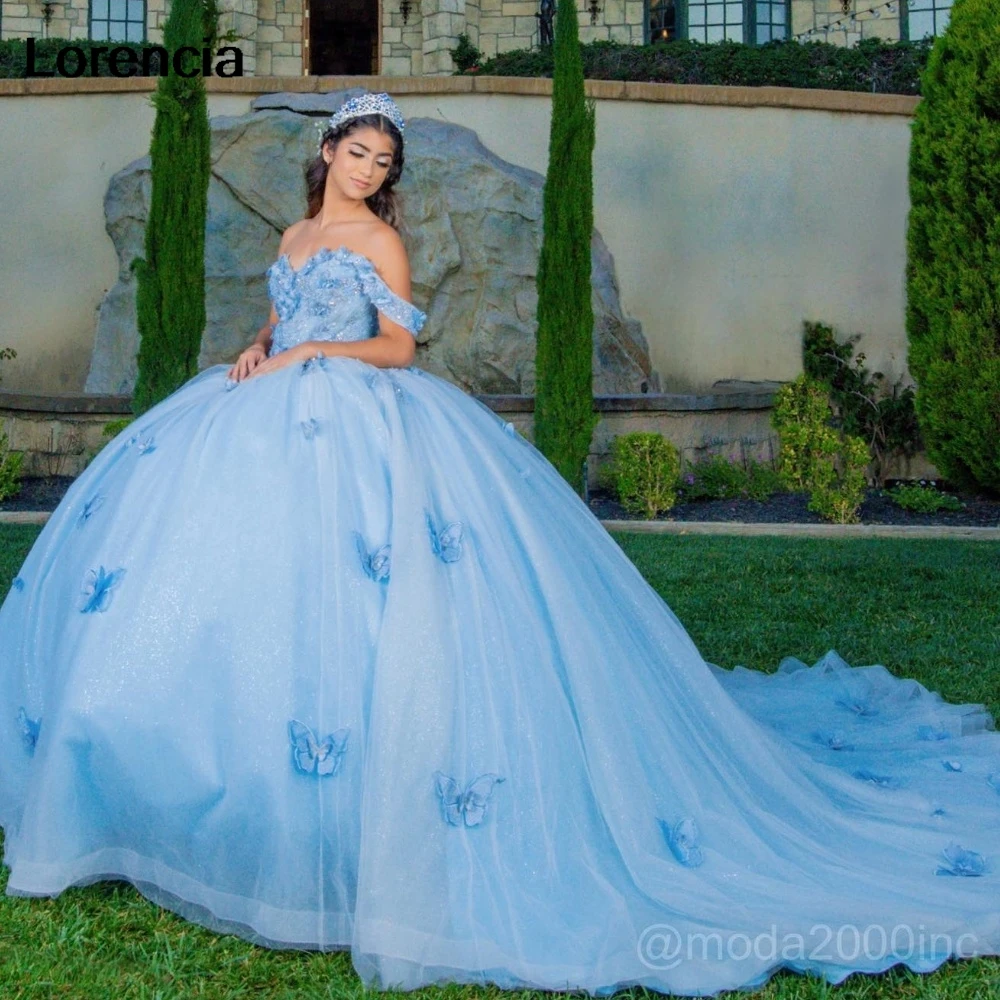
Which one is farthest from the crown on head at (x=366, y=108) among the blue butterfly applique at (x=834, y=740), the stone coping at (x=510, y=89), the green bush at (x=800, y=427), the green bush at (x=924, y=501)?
the stone coping at (x=510, y=89)

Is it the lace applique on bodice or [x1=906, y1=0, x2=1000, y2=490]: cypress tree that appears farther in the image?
[x1=906, y1=0, x2=1000, y2=490]: cypress tree

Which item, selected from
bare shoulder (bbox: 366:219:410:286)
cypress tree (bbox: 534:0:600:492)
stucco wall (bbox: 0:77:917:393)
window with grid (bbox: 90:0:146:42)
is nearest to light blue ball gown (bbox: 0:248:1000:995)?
bare shoulder (bbox: 366:219:410:286)

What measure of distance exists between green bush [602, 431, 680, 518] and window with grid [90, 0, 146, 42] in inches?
465

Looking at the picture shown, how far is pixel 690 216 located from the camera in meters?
10.6

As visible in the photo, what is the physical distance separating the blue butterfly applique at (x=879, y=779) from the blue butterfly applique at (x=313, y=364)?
175cm

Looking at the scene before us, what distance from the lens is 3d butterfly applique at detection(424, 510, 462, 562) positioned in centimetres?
293

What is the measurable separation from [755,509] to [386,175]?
17.8 feet

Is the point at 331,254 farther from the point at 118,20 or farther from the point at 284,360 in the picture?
the point at 118,20

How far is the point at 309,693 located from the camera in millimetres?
2744

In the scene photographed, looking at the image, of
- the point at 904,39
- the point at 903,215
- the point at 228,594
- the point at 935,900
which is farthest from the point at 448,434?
the point at 904,39

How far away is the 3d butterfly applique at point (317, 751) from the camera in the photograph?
2.67 m

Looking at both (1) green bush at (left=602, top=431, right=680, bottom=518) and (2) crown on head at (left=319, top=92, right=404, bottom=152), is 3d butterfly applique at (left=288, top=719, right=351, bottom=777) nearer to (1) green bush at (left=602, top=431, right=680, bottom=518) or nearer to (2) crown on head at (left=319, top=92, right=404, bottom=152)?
(2) crown on head at (left=319, top=92, right=404, bottom=152)

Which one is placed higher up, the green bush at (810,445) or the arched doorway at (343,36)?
the arched doorway at (343,36)

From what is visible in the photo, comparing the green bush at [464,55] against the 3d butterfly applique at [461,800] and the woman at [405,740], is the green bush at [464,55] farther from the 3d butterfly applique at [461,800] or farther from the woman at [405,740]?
the 3d butterfly applique at [461,800]
